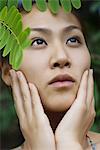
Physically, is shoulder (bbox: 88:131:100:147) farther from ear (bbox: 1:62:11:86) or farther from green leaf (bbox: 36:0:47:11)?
green leaf (bbox: 36:0:47:11)

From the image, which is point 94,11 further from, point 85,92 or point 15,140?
point 85,92

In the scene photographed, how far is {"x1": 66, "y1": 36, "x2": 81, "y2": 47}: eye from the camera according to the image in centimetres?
164

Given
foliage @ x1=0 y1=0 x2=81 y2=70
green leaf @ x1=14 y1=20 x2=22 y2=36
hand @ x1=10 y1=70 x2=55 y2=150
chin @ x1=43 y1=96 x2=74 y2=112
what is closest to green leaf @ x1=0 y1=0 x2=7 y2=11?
foliage @ x1=0 y1=0 x2=81 y2=70

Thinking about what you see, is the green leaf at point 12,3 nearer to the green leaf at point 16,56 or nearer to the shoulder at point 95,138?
the green leaf at point 16,56

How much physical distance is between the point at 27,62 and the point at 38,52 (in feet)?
0.15

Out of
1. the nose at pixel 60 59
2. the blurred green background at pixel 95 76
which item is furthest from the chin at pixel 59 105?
the blurred green background at pixel 95 76

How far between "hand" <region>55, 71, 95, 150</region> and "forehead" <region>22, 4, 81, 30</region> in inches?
6.8

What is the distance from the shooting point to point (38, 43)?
161 cm

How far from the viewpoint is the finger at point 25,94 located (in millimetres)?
1606

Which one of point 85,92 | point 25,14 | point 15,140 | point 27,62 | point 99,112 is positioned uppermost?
point 25,14

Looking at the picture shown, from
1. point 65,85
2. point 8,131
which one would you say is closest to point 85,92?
point 65,85

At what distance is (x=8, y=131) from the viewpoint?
113 inches

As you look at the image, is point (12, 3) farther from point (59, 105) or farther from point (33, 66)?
point (59, 105)

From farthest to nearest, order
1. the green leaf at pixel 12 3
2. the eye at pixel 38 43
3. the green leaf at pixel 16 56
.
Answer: the eye at pixel 38 43, the green leaf at pixel 12 3, the green leaf at pixel 16 56
